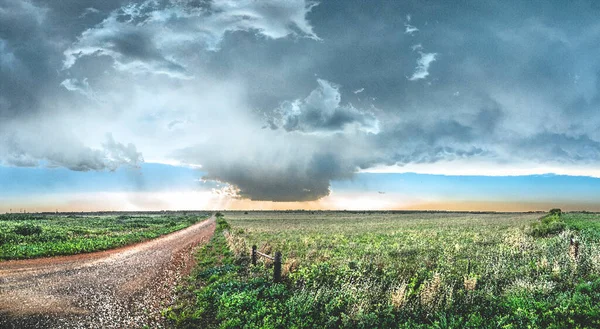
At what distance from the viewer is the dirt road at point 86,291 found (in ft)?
33.5

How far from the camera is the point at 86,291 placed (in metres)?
13.2

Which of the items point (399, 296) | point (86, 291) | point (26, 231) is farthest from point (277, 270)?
point (26, 231)

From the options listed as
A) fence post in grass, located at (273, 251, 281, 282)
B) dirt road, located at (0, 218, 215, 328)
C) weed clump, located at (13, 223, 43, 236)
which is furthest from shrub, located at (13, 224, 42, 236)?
fence post in grass, located at (273, 251, 281, 282)

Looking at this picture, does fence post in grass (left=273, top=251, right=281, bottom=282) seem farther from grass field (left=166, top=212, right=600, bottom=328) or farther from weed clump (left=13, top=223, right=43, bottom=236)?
weed clump (left=13, top=223, right=43, bottom=236)

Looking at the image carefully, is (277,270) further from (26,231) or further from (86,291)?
(26,231)

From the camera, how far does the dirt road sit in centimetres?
1020

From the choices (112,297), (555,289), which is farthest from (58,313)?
(555,289)

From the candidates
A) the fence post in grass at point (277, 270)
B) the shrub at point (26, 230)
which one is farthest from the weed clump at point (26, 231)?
the fence post in grass at point (277, 270)

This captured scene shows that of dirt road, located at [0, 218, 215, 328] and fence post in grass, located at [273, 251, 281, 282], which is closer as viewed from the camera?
dirt road, located at [0, 218, 215, 328]

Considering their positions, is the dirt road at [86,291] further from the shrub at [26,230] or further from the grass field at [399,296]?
the shrub at [26,230]

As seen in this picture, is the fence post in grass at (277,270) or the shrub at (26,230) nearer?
the fence post in grass at (277,270)

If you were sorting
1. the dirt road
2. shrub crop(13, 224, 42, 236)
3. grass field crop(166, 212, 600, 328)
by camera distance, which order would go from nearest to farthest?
grass field crop(166, 212, 600, 328) → the dirt road → shrub crop(13, 224, 42, 236)

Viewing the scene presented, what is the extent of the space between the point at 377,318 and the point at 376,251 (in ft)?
42.1

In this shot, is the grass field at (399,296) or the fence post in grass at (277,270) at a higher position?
the fence post in grass at (277,270)
